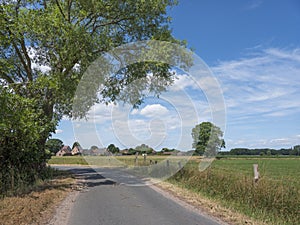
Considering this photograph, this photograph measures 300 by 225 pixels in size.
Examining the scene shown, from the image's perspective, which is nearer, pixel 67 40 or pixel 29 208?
pixel 29 208

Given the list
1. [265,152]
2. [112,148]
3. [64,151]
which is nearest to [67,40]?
[112,148]

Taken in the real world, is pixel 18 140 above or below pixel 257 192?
above

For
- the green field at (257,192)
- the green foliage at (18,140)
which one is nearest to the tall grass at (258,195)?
the green field at (257,192)

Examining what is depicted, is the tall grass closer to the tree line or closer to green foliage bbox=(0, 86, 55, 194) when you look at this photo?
green foliage bbox=(0, 86, 55, 194)

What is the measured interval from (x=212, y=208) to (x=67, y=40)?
9.45m

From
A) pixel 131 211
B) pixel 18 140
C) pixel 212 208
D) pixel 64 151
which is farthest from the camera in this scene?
pixel 64 151

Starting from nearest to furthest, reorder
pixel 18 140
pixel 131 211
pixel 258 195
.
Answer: pixel 131 211, pixel 258 195, pixel 18 140

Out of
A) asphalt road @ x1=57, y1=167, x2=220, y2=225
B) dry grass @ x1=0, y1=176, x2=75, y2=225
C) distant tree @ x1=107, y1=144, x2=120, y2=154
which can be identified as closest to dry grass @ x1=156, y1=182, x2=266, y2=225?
asphalt road @ x1=57, y1=167, x2=220, y2=225

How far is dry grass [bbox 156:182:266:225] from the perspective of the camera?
6.71 m

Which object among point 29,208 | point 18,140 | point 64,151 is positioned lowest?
point 29,208

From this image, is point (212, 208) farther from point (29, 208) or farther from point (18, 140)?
point (18, 140)

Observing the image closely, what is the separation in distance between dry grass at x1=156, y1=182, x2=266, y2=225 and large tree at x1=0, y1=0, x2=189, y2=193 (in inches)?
232

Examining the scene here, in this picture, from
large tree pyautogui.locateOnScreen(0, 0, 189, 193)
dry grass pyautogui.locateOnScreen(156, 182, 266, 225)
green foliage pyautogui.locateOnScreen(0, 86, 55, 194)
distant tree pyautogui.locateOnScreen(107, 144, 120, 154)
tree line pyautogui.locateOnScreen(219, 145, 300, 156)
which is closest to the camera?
dry grass pyautogui.locateOnScreen(156, 182, 266, 225)

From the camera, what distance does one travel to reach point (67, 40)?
1297 centimetres
